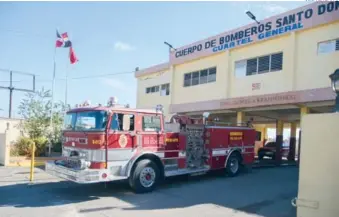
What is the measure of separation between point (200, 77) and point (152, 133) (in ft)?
39.3

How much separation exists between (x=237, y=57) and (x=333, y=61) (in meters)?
5.58

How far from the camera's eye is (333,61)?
13625 millimetres

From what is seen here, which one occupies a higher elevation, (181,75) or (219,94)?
(181,75)

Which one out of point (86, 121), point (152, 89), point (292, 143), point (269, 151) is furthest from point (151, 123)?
point (152, 89)

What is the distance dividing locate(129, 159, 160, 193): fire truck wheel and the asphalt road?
0.25 m

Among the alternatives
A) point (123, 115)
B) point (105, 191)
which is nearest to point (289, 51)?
point (123, 115)

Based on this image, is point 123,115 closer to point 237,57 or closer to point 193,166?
point 193,166

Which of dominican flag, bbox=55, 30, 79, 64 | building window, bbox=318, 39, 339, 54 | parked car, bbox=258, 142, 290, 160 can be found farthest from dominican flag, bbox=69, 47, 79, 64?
parked car, bbox=258, 142, 290, 160

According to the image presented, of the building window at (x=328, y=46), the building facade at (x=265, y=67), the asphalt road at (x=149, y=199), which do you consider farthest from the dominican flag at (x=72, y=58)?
the building window at (x=328, y=46)

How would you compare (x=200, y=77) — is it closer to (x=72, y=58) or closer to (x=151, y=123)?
(x=72, y=58)

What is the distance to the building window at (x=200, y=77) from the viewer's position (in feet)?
64.7

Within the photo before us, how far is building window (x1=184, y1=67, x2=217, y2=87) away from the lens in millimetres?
19731

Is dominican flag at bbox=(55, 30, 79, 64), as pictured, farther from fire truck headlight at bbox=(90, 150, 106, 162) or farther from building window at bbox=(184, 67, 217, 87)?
fire truck headlight at bbox=(90, 150, 106, 162)

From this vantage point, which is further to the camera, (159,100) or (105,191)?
(159,100)
